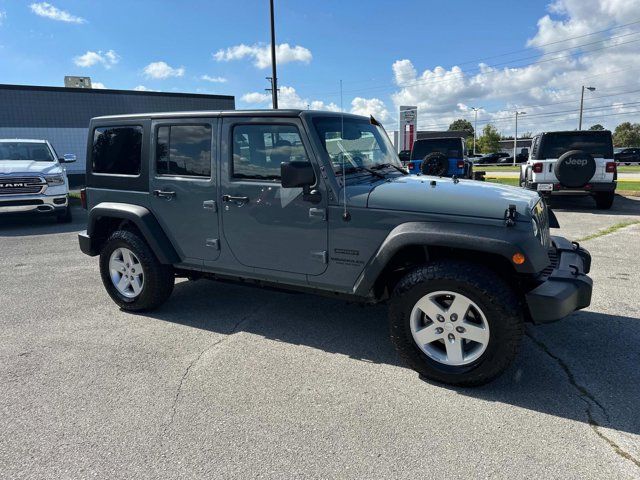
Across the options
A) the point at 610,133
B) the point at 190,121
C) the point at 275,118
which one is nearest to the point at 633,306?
the point at 275,118

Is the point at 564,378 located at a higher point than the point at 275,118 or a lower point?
lower

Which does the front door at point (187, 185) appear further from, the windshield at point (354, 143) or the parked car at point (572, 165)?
the parked car at point (572, 165)

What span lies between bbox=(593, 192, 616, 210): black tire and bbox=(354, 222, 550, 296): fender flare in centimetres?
923

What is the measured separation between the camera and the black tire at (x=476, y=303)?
294 centimetres

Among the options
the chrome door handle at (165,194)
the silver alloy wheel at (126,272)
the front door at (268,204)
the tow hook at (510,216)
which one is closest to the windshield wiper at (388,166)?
the front door at (268,204)

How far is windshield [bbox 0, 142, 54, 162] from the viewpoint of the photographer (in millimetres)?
10539

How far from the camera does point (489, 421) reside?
9.01ft

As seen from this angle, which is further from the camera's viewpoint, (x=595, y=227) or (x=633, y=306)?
(x=595, y=227)

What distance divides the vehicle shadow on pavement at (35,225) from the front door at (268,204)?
24.1ft

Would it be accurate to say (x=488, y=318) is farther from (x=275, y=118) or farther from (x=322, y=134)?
(x=275, y=118)

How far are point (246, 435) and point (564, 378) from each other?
2.19 metres

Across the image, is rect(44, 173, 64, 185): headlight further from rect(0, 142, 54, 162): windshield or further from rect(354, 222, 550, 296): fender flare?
rect(354, 222, 550, 296): fender flare

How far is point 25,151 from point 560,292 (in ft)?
38.4

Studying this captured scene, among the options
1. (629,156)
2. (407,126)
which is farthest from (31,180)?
(629,156)
